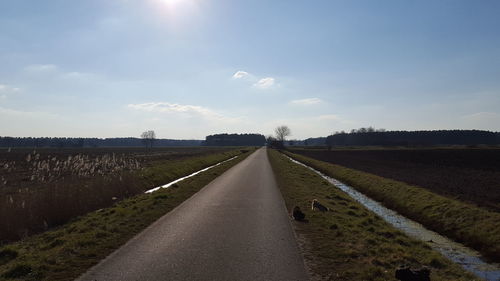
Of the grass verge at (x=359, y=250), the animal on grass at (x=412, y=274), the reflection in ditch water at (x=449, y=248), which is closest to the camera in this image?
the animal on grass at (x=412, y=274)

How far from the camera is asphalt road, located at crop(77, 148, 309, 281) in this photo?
8031 millimetres

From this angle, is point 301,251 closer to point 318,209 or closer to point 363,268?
point 363,268

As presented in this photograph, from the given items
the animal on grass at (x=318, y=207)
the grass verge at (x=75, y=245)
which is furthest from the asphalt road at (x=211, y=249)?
the animal on grass at (x=318, y=207)

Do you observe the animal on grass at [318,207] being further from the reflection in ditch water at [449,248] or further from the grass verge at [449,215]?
the grass verge at [449,215]

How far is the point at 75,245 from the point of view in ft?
33.8

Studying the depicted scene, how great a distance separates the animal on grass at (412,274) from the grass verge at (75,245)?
6.69 metres

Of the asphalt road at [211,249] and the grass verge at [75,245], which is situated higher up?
the asphalt road at [211,249]

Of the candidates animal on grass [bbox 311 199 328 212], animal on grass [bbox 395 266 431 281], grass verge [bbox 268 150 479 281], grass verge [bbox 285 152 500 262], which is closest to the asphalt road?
grass verge [bbox 268 150 479 281]

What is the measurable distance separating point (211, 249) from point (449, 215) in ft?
37.0

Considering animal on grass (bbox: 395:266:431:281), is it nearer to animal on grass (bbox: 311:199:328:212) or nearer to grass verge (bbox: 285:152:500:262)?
grass verge (bbox: 285:152:500:262)

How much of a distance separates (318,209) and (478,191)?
1351 cm

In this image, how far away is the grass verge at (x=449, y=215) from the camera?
41.9 ft

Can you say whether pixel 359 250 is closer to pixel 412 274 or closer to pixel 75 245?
pixel 412 274

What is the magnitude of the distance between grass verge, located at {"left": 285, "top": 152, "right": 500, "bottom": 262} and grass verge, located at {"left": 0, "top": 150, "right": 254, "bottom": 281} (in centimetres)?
1108
